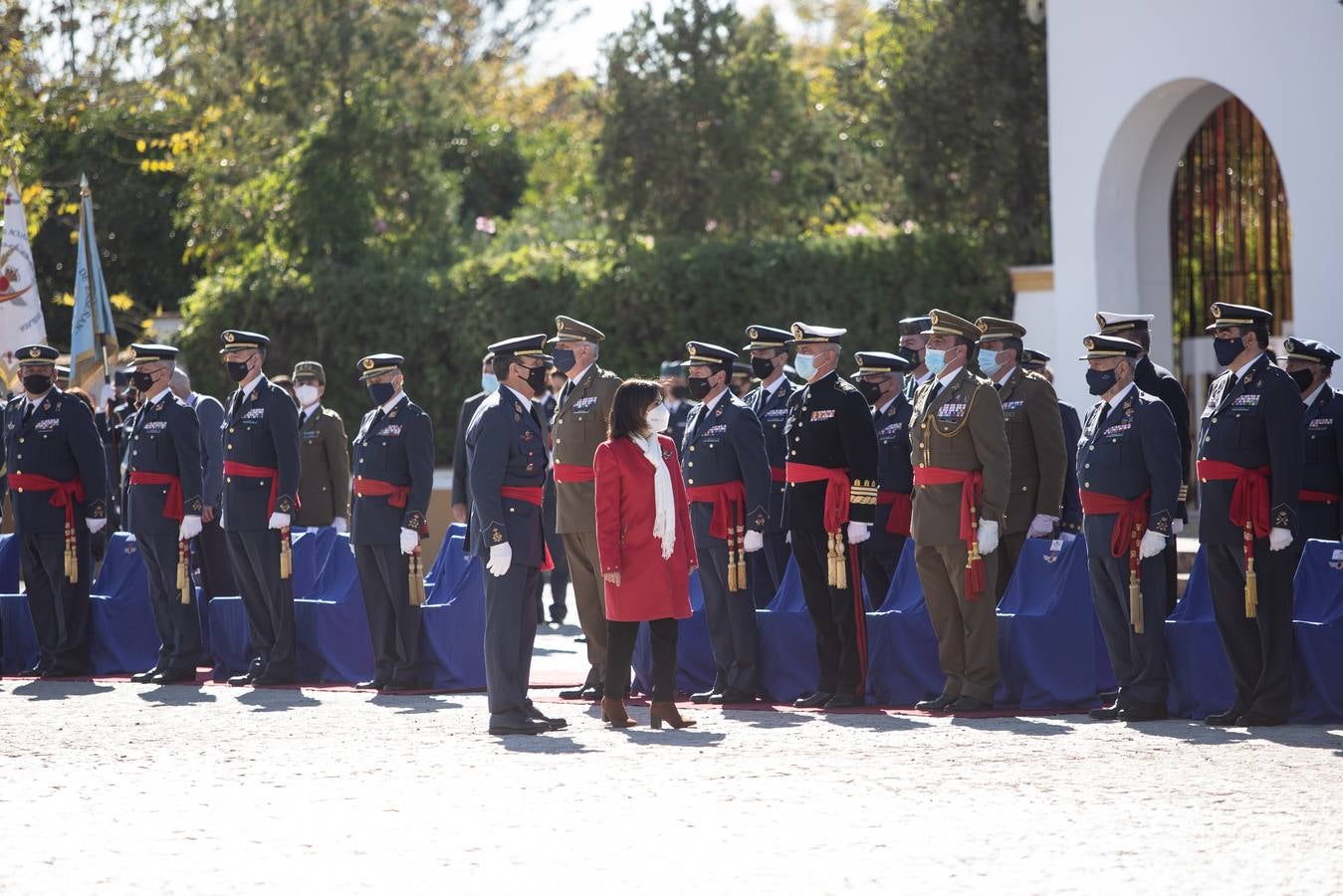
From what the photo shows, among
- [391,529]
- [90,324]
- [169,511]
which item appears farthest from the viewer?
[90,324]

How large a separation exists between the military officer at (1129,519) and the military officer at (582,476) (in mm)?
2380

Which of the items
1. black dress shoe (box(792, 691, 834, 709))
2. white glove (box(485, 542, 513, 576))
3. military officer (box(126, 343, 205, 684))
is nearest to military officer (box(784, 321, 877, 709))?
black dress shoe (box(792, 691, 834, 709))

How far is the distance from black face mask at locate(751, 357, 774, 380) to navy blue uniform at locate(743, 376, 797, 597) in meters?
0.12

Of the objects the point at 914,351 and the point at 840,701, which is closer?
the point at 840,701

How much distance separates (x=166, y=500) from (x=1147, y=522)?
5.47 meters

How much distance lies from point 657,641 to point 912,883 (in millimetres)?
3462

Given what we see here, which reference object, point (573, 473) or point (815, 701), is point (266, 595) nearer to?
A: point (573, 473)

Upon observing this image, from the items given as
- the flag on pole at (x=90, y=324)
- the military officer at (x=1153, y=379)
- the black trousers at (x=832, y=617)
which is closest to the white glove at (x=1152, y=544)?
the military officer at (x=1153, y=379)

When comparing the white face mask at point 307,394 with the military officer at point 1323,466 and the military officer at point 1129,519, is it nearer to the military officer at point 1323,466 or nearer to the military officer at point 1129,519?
the military officer at point 1129,519

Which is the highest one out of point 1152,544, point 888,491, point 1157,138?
point 1157,138

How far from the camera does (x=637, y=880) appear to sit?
19.9 feet

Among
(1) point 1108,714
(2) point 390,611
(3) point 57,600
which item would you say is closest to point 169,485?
(3) point 57,600

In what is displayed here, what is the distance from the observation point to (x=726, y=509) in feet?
33.7

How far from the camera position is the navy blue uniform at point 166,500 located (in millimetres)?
11383
